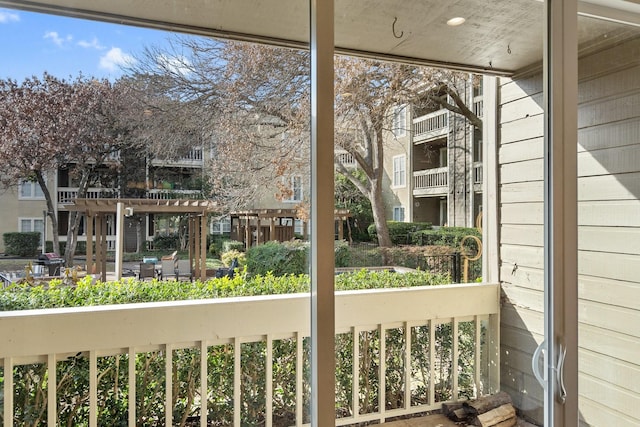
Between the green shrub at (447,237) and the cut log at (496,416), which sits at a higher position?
the green shrub at (447,237)

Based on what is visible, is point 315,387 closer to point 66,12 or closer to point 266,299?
point 266,299

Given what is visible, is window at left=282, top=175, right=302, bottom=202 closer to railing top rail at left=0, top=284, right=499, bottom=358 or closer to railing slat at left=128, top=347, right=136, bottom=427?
railing top rail at left=0, top=284, right=499, bottom=358

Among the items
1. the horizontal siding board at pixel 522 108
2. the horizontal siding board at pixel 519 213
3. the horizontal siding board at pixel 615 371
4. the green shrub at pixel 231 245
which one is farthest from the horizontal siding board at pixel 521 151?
the green shrub at pixel 231 245

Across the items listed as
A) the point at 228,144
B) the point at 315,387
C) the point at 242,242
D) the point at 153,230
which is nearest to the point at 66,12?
the point at 228,144

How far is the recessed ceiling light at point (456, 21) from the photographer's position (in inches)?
66.1

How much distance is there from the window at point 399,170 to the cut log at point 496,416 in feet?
4.57

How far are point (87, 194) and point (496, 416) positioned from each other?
2235mm

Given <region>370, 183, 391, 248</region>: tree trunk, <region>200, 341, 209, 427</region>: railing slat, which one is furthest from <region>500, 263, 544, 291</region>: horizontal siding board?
<region>200, 341, 209, 427</region>: railing slat

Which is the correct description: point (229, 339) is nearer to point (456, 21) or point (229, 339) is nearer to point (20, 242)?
point (20, 242)

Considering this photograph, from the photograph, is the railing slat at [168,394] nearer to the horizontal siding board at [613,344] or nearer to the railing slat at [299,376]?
the railing slat at [299,376]

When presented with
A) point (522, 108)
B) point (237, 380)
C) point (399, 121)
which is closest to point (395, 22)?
point (399, 121)

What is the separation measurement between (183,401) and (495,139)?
78.0 inches

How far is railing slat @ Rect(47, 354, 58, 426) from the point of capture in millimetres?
1232

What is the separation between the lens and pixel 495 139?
6.88 ft
